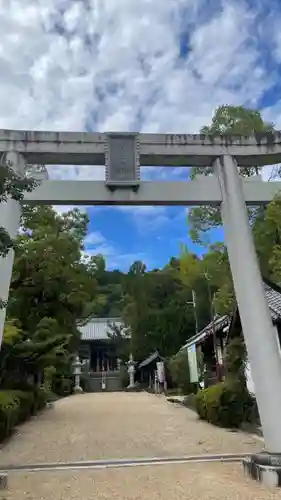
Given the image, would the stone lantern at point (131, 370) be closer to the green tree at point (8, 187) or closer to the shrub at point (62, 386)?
the shrub at point (62, 386)

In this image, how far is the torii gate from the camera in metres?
7.76

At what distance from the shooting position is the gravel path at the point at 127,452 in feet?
21.1

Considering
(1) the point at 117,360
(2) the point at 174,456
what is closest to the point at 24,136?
(2) the point at 174,456

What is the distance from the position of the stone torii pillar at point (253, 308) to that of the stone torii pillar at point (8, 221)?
12.4 feet

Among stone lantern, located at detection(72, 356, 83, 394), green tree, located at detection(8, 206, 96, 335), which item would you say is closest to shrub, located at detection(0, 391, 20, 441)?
green tree, located at detection(8, 206, 96, 335)

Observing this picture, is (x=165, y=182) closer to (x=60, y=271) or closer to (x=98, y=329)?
(x=60, y=271)

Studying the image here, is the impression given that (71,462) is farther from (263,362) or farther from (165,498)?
(263,362)

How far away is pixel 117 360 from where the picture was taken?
146 ft

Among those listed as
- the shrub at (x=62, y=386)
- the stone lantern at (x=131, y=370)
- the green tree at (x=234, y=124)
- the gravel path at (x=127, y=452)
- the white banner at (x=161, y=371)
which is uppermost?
the green tree at (x=234, y=124)

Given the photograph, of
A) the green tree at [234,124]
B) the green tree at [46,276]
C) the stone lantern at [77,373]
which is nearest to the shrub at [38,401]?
the green tree at [46,276]

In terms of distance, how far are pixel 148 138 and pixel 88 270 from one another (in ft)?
48.0

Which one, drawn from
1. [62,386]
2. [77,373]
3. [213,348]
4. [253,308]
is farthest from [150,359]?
[253,308]

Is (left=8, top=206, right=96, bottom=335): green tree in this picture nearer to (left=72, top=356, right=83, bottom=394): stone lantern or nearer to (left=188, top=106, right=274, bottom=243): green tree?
(left=188, top=106, right=274, bottom=243): green tree

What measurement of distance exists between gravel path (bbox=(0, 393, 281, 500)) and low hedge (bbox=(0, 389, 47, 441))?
366 mm
